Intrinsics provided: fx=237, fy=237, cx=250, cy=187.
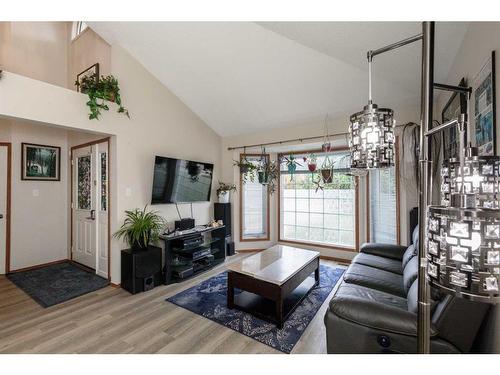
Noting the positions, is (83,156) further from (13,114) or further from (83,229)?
(13,114)

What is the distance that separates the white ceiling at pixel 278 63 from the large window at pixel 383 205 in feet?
3.49

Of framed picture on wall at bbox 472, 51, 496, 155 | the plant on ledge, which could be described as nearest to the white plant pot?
the plant on ledge

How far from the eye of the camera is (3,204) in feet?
11.5

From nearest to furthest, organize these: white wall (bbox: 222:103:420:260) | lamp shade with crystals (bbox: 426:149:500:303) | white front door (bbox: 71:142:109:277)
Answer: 1. lamp shade with crystals (bbox: 426:149:500:303)
2. white wall (bbox: 222:103:420:260)
3. white front door (bbox: 71:142:109:277)

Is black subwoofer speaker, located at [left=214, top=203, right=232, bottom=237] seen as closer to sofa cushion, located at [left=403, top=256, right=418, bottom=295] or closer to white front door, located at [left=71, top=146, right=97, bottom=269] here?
white front door, located at [left=71, top=146, right=97, bottom=269]

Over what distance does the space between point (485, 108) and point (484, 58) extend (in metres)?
0.30

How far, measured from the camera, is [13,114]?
2.33 meters

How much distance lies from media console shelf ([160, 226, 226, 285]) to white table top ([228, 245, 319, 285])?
3.26 feet

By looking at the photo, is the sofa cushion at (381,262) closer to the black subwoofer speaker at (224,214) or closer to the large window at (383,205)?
the large window at (383,205)

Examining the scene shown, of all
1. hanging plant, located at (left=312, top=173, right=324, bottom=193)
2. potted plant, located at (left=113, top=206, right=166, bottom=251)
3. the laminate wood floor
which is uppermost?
hanging plant, located at (left=312, top=173, right=324, bottom=193)

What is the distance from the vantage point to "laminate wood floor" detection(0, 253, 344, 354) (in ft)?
6.29

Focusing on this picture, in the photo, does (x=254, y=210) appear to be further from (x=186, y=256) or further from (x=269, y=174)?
(x=186, y=256)
